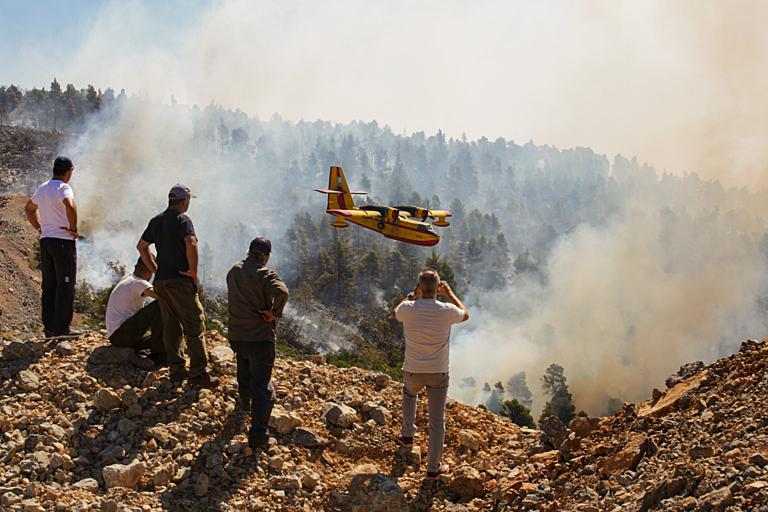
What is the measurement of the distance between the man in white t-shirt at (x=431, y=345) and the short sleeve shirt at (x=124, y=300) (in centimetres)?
339

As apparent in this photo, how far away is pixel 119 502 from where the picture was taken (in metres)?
4.27

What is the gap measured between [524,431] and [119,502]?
4.85 m

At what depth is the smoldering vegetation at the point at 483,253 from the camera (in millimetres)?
82688

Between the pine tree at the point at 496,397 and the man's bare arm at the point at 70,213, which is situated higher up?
the man's bare arm at the point at 70,213

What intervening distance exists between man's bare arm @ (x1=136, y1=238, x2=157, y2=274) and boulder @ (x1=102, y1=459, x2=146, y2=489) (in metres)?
2.18

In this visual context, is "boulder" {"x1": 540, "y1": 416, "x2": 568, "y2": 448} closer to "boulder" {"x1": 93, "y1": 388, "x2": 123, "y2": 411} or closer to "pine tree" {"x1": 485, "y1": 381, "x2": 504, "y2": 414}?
"boulder" {"x1": 93, "y1": 388, "x2": 123, "y2": 411}

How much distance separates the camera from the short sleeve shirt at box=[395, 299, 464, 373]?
4887 millimetres

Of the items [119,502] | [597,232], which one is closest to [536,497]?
[119,502]

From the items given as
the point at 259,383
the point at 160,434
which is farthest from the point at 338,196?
the point at 160,434

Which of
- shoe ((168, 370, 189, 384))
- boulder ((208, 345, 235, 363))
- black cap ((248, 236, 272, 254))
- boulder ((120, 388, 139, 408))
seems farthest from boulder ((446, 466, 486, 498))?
boulder ((120, 388, 139, 408))

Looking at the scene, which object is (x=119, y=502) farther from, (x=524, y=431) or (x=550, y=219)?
(x=550, y=219)

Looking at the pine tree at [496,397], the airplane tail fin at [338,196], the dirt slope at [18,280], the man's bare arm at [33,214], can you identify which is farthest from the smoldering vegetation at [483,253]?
the man's bare arm at [33,214]

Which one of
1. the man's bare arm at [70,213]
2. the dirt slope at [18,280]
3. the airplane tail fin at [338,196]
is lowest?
the man's bare arm at [70,213]

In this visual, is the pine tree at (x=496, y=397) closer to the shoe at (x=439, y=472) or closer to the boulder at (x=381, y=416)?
the boulder at (x=381, y=416)
